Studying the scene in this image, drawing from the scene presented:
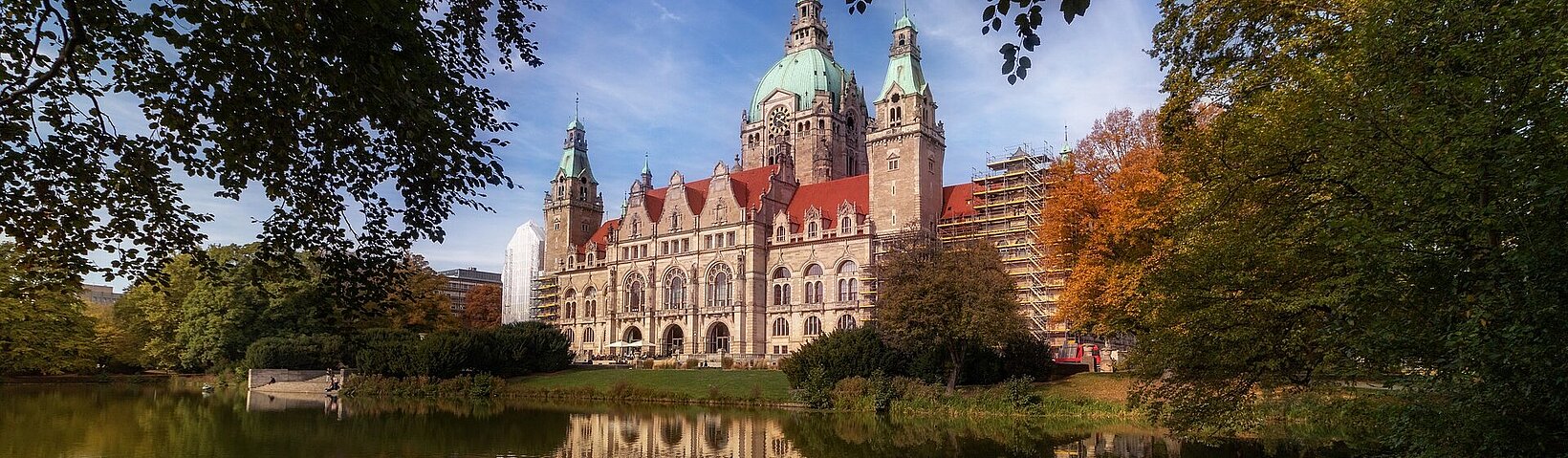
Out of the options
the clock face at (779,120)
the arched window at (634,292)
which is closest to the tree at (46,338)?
the arched window at (634,292)

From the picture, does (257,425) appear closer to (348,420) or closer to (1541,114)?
(348,420)

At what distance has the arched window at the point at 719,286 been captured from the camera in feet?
195

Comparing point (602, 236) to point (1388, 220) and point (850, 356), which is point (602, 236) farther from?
point (1388, 220)

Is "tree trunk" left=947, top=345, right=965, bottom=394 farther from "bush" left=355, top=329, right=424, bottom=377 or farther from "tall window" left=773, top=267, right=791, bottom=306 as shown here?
"tall window" left=773, top=267, right=791, bottom=306

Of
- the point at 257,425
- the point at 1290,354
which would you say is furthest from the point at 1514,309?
the point at 257,425

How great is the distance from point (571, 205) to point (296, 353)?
28.5 m

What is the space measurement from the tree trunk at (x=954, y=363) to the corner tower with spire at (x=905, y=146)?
18.7m

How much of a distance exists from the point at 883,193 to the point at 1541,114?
4534 centimetres

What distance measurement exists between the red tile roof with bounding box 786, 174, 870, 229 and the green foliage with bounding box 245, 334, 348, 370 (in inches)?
1043

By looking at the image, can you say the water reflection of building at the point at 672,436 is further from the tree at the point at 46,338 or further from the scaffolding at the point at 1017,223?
the scaffolding at the point at 1017,223

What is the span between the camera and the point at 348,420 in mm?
29156

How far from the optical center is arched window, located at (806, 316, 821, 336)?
182 ft

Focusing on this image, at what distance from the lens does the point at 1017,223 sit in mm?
49562

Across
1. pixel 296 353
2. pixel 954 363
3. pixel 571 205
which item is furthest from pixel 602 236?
pixel 954 363
